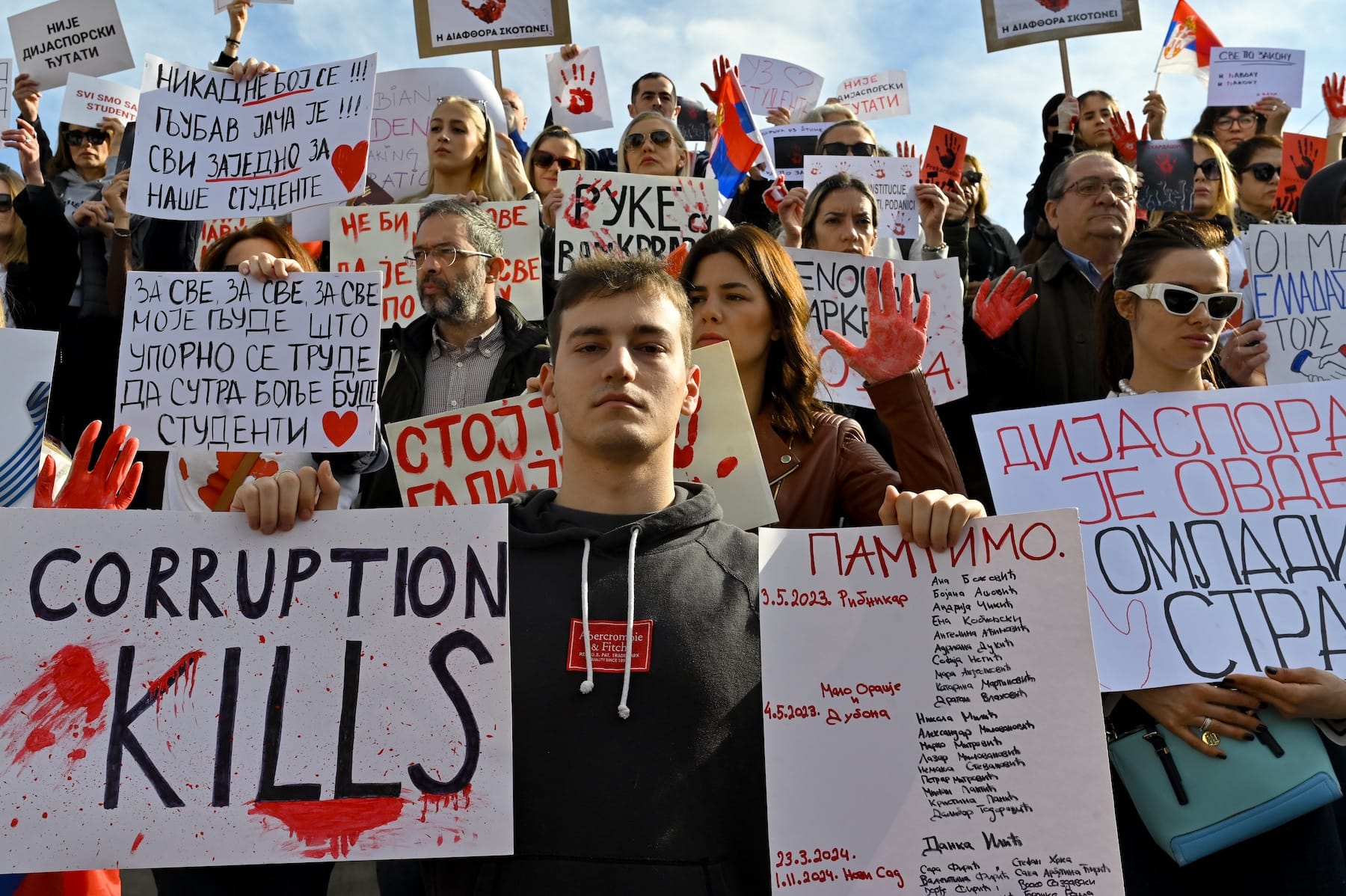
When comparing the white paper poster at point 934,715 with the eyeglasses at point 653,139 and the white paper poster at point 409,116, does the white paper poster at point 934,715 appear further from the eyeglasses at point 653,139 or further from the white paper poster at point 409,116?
the white paper poster at point 409,116

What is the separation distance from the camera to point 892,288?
10.8ft

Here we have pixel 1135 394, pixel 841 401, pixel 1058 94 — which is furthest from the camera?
pixel 1058 94

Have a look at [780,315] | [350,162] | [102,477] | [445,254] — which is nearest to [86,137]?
[350,162]

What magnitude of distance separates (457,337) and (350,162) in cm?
108

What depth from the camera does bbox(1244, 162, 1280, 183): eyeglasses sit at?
7.45 meters

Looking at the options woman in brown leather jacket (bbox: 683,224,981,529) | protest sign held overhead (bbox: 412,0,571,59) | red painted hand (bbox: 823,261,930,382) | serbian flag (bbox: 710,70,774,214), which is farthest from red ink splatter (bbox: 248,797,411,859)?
protest sign held overhead (bbox: 412,0,571,59)

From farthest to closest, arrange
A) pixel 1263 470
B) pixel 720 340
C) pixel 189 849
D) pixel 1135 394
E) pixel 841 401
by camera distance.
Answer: pixel 841 401 < pixel 720 340 < pixel 1135 394 < pixel 1263 470 < pixel 189 849

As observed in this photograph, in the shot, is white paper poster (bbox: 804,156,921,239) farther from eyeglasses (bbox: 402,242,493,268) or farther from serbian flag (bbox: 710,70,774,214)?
eyeglasses (bbox: 402,242,493,268)

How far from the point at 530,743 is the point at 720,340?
1743mm

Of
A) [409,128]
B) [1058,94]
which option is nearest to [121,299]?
[409,128]

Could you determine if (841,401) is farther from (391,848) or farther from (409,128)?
(409,128)

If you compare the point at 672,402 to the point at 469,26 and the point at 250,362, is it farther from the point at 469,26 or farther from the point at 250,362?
the point at 469,26

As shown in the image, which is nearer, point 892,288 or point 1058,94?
point 892,288

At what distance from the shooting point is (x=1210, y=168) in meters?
7.01
